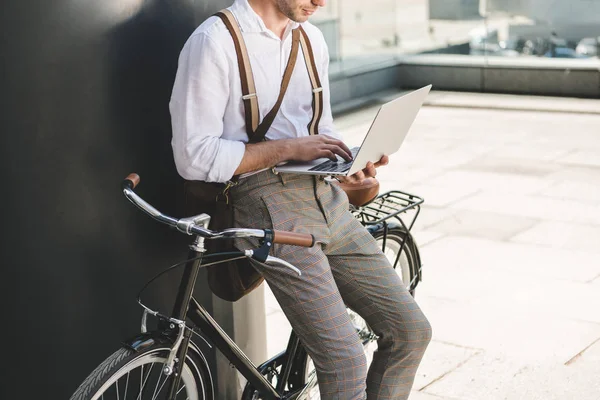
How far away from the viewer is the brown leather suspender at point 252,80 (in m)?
2.78

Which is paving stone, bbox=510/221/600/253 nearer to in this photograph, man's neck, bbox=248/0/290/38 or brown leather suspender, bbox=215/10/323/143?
brown leather suspender, bbox=215/10/323/143

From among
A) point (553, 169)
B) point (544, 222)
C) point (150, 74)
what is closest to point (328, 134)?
point (150, 74)

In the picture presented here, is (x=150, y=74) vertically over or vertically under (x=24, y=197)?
over

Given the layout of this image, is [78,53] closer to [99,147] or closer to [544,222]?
[99,147]

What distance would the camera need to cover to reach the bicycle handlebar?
247cm

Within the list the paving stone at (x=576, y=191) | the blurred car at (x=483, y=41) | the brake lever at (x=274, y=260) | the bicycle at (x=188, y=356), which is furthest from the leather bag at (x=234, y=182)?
the blurred car at (x=483, y=41)

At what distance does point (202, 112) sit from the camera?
2.72m

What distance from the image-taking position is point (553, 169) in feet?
28.8

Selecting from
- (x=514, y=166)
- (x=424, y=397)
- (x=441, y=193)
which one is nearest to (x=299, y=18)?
(x=424, y=397)

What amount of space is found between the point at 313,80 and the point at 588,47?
34.9 ft

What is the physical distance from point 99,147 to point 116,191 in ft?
0.57

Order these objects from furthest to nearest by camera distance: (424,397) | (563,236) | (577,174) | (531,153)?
(531,153)
(577,174)
(563,236)
(424,397)

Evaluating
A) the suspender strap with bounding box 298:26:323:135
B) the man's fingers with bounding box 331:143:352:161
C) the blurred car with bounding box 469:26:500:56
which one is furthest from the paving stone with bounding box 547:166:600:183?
the man's fingers with bounding box 331:143:352:161

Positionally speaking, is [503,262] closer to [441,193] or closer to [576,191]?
[441,193]
